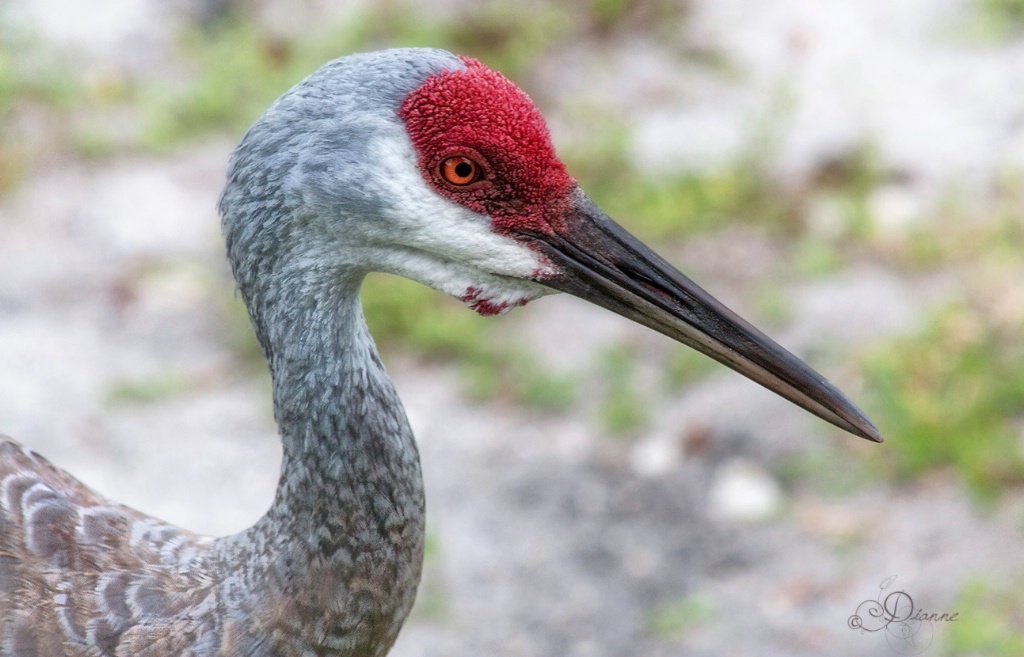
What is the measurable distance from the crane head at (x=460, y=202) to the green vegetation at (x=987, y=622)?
5.42 ft

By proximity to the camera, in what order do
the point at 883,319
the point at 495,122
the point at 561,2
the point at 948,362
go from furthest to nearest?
the point at 561,2, the point at 883,319, the point at 948,362, the point at 495,122

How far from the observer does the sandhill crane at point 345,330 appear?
2.44 metres

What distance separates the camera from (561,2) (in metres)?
7.29

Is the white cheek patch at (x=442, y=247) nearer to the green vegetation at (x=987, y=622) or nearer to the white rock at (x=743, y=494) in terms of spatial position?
the green vegetation at (x=987, y=622)

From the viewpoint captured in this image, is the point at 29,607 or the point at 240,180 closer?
the point at 240,180

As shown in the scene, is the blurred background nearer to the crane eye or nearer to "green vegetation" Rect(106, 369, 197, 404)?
"green vegetation" Rect(106, 369, 197, 404)

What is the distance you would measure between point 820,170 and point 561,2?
77.0 inches

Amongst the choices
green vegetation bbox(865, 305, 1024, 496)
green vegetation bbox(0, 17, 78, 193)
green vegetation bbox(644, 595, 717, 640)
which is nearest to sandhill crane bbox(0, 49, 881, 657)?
green vegetation bbox(644, 595, 717, 640)

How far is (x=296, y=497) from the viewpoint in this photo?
8.78ft

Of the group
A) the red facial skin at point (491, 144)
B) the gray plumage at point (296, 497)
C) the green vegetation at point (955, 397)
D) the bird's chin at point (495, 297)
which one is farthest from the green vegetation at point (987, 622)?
the red facial skin at point (491, 144)

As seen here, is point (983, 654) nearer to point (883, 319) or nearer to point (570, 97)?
point (883, 319)

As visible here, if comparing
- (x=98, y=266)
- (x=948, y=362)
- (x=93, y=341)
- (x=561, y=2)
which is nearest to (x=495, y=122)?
(x=948, y=362)

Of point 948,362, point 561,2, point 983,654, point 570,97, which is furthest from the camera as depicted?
point 561,2

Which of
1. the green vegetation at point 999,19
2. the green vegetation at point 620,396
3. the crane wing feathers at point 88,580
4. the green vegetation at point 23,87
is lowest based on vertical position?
the crane wing feathers at point 88,580
